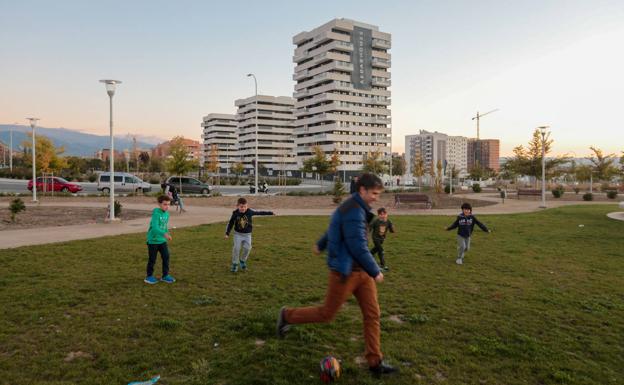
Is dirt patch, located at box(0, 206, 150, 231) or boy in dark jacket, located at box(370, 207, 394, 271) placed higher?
boy in dark jacket, located at box(370, 207, 394, 271)

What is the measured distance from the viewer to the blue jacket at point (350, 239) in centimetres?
392

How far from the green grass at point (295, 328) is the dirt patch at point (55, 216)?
617 cm

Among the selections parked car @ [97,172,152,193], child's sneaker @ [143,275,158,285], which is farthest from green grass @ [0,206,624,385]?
parked car @ [97,172,152,193]

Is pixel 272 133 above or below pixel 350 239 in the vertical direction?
above

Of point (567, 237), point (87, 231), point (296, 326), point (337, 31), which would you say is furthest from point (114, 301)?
point (337, 31)

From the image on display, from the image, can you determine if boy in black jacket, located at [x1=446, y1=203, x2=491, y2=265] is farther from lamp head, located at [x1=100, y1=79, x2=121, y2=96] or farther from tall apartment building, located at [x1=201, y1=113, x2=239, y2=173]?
tall apartment building, located at [x1=201, y1=113, x2=239, y2=173]

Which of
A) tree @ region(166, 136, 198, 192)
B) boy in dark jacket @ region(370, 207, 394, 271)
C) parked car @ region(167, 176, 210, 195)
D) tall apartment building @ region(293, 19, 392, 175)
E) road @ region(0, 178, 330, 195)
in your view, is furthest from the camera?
tall apartment building @ region(293, 19, 392, 175)

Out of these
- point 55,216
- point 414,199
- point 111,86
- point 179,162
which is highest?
point 111,86

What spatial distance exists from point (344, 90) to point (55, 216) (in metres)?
90.2

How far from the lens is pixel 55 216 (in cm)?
1831

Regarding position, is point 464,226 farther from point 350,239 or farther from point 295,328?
point 350,239

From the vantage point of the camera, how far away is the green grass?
4.13m

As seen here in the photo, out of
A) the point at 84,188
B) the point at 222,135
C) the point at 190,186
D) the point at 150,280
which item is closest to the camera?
the point at 150,280

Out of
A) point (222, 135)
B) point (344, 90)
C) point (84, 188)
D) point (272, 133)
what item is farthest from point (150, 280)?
point (222, 135)
